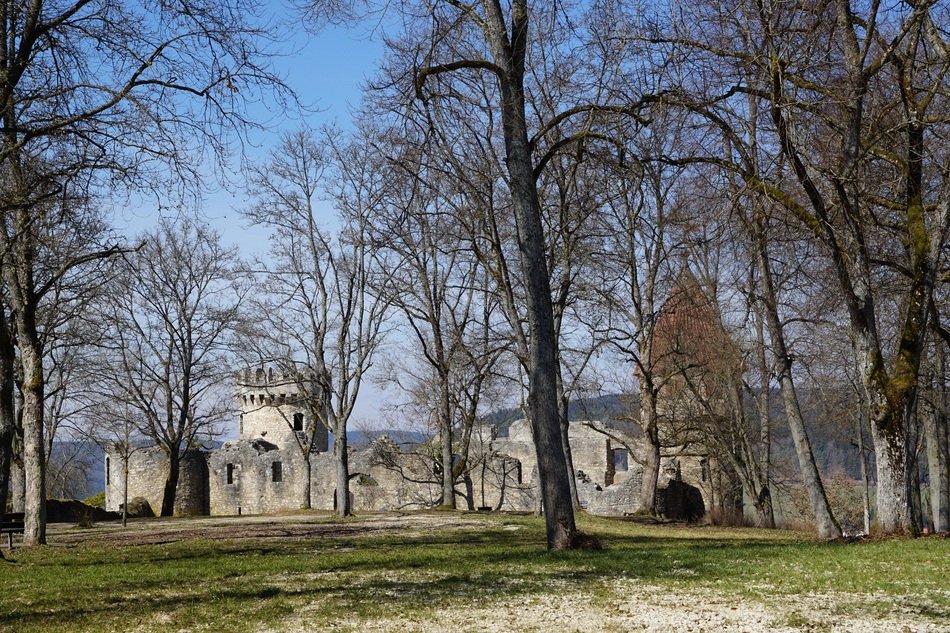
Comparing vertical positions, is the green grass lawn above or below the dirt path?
above

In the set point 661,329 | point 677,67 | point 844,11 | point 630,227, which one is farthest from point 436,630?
point 661,329

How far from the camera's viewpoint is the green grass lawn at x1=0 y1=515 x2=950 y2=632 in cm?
733

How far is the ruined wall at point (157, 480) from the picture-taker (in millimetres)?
36688

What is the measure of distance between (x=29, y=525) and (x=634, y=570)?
10.5 metres

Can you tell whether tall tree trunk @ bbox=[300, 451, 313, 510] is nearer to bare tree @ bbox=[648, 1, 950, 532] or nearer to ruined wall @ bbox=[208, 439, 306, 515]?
ruined wall @ bbox=[208, 439, 306, 515]

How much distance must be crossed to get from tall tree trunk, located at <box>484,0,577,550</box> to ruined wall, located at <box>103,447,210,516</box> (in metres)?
27.6

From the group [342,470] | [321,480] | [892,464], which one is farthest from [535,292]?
[321,480]

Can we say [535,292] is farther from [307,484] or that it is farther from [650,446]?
[307,484]

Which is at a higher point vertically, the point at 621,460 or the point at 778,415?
the point at 778,415

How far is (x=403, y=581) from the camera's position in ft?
30.1

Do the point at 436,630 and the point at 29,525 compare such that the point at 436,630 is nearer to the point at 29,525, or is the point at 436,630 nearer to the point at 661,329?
the point at 29,525

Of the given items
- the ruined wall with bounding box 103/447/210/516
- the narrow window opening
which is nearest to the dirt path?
the ruined wall with bounding box 103/447/210/516

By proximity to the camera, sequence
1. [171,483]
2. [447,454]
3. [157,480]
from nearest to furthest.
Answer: [447,454] < [171,483] < [157,480]

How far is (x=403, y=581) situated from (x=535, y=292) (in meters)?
4.07
